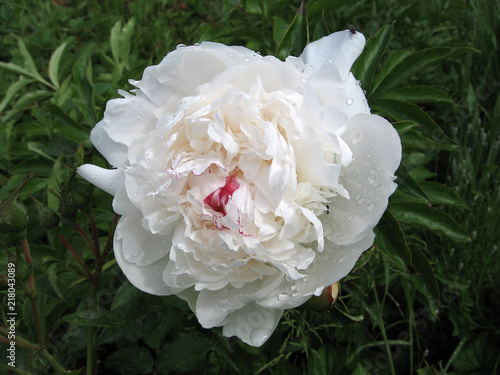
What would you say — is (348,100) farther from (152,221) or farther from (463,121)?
(463,121)

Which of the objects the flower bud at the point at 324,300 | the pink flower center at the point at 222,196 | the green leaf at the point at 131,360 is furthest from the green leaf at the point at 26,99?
the flower bud at the point at 324,300

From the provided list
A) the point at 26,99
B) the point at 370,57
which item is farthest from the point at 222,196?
the point at 26,99

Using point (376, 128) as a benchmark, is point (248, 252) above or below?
below

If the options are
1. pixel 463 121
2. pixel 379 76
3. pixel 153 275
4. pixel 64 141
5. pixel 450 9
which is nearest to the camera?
pixel 153 275

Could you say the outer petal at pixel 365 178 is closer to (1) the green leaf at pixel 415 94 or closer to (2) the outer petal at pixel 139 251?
(2) the outer petal at pixel 139 251

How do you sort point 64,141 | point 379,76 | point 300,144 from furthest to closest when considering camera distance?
point 64,141, point 379,76, point 300,144

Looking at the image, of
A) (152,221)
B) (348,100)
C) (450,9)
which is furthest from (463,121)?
(152,221)
